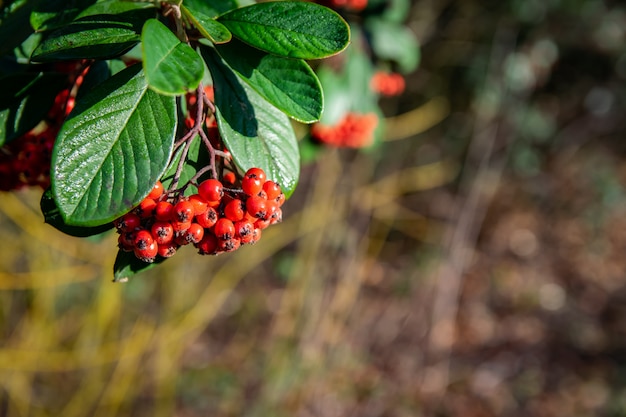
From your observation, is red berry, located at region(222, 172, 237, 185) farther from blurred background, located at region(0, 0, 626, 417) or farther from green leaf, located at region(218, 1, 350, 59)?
blurred background, located at region(0, 0, 626, 417)

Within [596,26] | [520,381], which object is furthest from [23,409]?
[596,26]

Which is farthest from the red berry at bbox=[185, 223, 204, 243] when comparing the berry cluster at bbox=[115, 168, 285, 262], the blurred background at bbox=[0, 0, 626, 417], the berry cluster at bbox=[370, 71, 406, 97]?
the blurred background at bbox=[0, 0, 626, 417]

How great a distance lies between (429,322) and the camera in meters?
4.00

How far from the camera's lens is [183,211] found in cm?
58

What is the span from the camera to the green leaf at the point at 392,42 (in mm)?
1572

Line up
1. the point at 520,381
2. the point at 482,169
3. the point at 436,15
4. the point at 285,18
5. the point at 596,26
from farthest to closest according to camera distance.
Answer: the point at 596,26 → the point at 482,169 → the point at 436,15 → the point at 520,381 → the point at 285,18

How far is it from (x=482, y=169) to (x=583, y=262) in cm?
135

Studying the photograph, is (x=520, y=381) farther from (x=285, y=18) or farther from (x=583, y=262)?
(x=285, y=18)

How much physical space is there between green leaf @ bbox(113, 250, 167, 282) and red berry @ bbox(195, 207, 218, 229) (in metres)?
0.13

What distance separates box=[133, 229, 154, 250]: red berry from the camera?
603 millimetres

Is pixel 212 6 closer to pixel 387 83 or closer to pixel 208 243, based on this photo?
pixel 208 243

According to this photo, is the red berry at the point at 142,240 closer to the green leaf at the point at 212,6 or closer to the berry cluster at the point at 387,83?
the green leaf at the point at 212,6

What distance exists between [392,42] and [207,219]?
1.18 m

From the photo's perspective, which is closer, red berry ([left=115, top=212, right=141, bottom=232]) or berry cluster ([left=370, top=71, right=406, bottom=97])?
red berry ([left=115, top=212, right=141, bottom=232])
